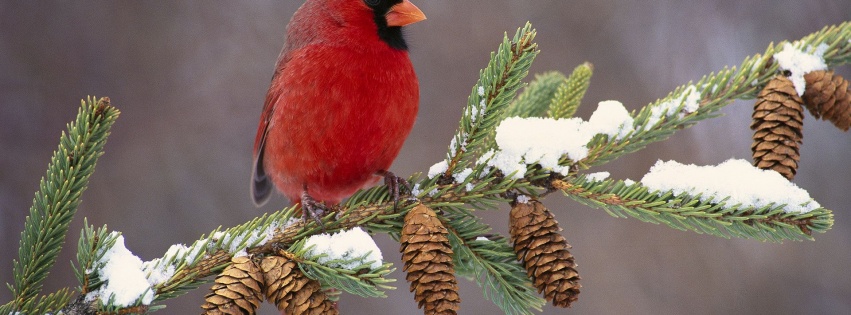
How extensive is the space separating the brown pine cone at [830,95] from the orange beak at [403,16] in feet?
2.91

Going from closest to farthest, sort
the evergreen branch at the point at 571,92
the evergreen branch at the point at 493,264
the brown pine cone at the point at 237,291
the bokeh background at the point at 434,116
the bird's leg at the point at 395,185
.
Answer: the brown pine cone at the point at 237,291 → the evergreen branch at the point at 493,264 → the bird's leg at the point at 395,185 → the evergreen branch at the point at 571,92 → the bokeh background at the point at 434,116

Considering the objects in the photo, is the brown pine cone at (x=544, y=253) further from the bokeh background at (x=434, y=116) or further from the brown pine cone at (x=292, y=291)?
the bokeh background at (x=434, y=116)

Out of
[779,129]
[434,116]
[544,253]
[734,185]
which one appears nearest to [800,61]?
[779,129]

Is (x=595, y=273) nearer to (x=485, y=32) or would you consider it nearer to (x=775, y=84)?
(x=485, y=32)

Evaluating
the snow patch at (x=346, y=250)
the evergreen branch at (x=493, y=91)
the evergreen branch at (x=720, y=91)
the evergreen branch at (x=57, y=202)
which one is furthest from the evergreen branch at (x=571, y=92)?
the evergreen branch at (x=57, y=202)

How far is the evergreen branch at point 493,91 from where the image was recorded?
1187mm

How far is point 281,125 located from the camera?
1.76 m

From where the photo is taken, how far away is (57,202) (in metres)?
1.11

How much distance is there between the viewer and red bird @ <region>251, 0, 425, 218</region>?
1.64 metres

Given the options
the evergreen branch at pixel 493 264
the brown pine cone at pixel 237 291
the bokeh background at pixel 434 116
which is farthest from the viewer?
the bokeh background at pixel 434 116

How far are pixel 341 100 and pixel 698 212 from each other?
32.0 inches

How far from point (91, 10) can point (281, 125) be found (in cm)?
162

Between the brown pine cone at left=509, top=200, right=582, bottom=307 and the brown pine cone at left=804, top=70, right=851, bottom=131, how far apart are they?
618 millimetres

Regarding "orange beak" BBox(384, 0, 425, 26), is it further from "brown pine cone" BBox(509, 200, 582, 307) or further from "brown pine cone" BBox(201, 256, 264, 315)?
"brown pine cone" BBox(201, 256, 264, 315)
